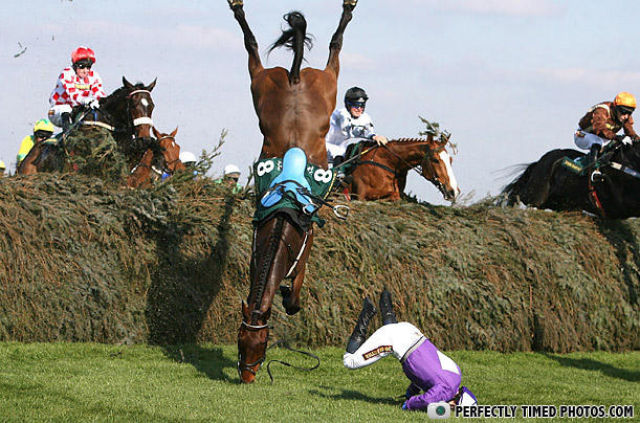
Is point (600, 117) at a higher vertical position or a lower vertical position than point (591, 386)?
higher

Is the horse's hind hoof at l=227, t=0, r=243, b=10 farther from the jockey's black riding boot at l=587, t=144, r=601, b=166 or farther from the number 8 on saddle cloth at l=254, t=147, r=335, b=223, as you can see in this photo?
the jockey's black riding boot at l=587, t=144, r=601, b=166

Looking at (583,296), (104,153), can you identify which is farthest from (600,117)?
(104,153)

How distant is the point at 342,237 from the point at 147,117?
443 centimetres

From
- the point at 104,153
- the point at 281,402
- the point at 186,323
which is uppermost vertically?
the point at 104,153

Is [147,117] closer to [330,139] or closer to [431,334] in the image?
[330,139]

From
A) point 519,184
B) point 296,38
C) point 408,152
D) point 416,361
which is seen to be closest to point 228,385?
point 416,361

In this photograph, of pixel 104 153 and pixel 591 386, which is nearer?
pixel 591 386

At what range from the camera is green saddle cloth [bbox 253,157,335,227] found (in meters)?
7.50

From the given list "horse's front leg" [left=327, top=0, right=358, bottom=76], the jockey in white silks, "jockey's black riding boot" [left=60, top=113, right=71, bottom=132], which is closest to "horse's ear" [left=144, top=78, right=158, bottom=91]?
"jockey's black riding boot" [left=60, top=113, right=71, bottom=132]

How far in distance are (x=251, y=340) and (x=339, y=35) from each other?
360 cm

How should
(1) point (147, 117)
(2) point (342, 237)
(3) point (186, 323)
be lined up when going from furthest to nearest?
1. (1) point (147, 117)
2. (2) point (342, 237)
3. (3) point (186, 323)

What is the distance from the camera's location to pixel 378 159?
13406 millimetres

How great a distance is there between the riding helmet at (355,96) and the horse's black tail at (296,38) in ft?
17.2

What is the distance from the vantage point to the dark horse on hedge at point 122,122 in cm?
1239
